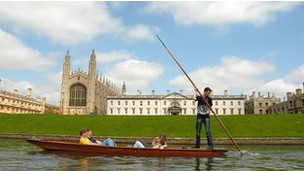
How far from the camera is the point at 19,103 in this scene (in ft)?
318

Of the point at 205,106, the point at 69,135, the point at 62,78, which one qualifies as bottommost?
the point at 69,135

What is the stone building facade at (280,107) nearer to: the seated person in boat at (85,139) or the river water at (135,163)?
the river water at (135,163)

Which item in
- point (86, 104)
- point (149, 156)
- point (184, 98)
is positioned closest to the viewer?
point (149, 156)

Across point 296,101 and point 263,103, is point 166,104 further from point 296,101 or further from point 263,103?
point 296,101

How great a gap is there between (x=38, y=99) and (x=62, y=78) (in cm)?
3323

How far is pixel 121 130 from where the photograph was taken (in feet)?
109

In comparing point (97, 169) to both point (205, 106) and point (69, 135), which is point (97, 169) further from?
point (69, 135)

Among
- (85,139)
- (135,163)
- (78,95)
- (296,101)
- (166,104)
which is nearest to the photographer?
(135,163)

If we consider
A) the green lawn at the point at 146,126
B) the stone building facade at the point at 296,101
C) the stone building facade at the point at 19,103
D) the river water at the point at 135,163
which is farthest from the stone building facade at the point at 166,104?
the river water at the point at 135,163

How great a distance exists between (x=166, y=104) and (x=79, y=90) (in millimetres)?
31913

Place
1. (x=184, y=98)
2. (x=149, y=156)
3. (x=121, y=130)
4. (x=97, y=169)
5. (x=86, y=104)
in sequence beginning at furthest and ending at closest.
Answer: (x=184, y=98) < (x=86, y=104) < (x=121, y=130) < (x=149, y=156) < (x=97, y=169)

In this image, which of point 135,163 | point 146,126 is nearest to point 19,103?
point 146,126

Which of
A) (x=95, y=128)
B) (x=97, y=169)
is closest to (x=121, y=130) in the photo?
(x=95, y=128)

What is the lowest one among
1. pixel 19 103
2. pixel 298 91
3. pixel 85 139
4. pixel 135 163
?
pixel 135 163
